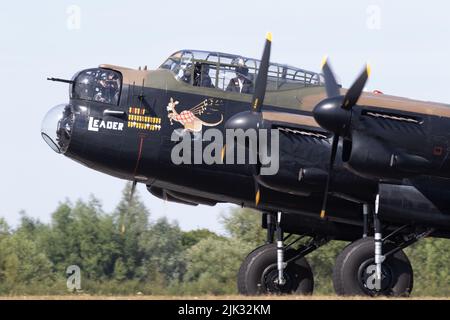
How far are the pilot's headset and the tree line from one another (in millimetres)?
17349

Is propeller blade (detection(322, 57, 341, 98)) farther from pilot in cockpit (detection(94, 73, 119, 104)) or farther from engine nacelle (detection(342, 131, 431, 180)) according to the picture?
pilot in cockpit (detection(94, 73, 119, 104))

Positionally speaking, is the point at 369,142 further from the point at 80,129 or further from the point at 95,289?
the point at 95,289

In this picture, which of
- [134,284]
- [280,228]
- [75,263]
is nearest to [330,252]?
[75,263]

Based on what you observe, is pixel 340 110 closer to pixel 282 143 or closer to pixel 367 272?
pixel 282 143

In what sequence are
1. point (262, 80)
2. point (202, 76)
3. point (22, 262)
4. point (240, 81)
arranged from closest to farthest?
1. point (262, 80)
2. point (202, 76)
3. point (240, 81)
4. point (22, 262)

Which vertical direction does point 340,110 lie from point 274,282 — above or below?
above

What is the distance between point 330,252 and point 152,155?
21.8 meters

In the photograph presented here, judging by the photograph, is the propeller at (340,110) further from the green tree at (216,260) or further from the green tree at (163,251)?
the green tree at (163,251)

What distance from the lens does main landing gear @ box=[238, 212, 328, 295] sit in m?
28.2

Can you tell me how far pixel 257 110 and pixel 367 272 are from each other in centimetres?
420

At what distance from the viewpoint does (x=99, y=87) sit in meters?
25.7

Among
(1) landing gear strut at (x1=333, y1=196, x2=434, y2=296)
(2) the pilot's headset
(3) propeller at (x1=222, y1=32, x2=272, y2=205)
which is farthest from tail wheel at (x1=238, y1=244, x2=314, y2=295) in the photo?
(2) the pilot's headset

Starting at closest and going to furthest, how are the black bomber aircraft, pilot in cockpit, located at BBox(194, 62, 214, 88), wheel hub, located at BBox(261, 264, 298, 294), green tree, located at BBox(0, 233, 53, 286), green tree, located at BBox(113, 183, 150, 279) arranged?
1. the black bomber aircraft
2. pilot in cockpit, located at BBox(194, 62, 214, 88)
3. wheel hub, located at BBox(261, 264, 298, 294)
4. green tree, located at BBox(0, 233, 53, 286)
5. green tree, located at BBox(113, 183, 150, 279)

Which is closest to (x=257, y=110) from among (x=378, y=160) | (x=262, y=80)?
(x=262, y=80)
